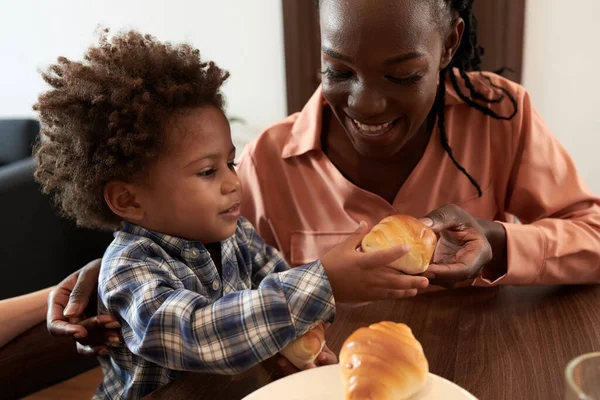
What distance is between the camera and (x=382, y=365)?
26.9 inches

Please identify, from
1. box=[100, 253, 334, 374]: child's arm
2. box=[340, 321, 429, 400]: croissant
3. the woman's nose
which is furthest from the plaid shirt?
the woman's nose

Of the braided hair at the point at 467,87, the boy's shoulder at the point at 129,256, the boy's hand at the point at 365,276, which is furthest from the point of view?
the braided hair at the point at 467,87

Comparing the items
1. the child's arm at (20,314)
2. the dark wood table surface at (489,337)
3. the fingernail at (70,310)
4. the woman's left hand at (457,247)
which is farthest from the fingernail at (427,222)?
the child's arm at (20,314)

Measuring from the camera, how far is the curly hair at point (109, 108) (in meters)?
0.95

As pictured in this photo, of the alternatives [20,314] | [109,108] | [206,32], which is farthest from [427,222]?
[206,32]

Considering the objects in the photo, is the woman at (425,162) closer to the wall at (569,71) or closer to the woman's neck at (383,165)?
the woman's neck at (383,165)

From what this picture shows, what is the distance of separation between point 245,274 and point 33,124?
208 centimetres

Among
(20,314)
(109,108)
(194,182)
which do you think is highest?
(109,108)

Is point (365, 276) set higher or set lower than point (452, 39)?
lower

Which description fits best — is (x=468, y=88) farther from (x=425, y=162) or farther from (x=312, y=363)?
(x=312, y=363)

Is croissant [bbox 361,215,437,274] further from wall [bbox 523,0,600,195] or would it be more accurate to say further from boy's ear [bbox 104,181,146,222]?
wall [bbox 523,0,600,195]

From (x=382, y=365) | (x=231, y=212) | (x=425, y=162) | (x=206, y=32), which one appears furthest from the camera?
(x=206, y=32)

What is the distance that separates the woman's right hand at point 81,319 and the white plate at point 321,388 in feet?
0.98

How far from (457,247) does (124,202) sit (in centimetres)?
59
